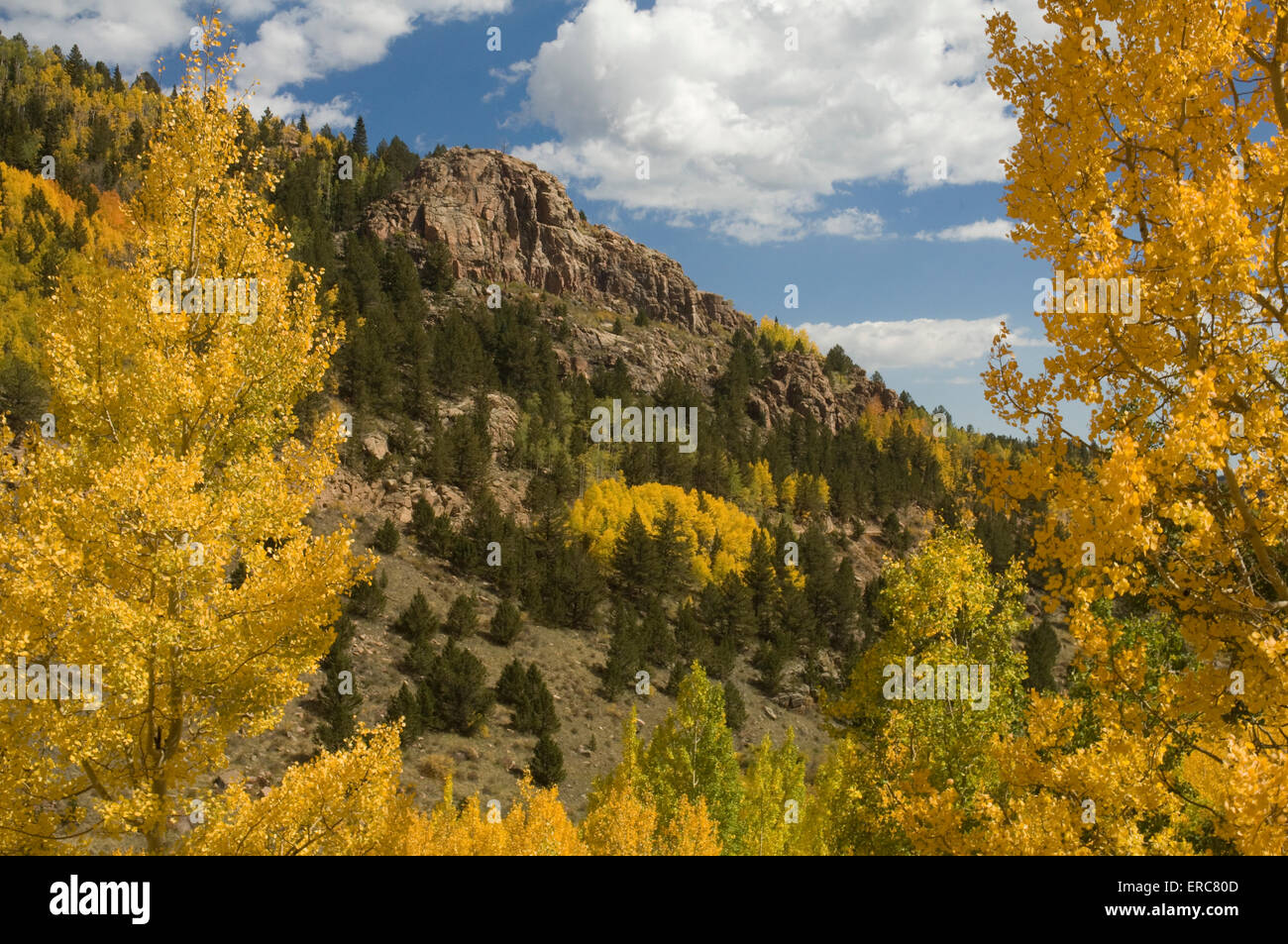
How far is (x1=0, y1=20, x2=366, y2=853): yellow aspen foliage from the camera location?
218 inches

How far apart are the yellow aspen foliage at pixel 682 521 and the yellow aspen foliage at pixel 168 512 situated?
5454 cm

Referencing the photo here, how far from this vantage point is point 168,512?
17.8ft

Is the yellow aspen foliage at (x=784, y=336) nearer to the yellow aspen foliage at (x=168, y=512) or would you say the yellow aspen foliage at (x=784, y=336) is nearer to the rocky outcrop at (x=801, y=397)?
the rocky outcrop at (x=801, y=397)

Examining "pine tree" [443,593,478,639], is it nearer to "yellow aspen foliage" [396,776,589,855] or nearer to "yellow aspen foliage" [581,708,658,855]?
"yellow aspen foliage" [581,708,658,855]

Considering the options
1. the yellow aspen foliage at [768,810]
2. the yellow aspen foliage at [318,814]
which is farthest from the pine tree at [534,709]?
the yellow aspen foliage at [318,814]

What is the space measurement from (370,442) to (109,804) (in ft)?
193

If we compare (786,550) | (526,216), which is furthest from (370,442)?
(526,216)

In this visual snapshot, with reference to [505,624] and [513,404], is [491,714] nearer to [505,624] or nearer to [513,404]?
[505,624]

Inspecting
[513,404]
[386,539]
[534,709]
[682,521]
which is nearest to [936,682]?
[534,709]

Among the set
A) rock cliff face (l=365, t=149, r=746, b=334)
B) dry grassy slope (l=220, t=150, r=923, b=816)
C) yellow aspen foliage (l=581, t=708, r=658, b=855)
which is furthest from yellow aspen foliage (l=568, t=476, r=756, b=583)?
rock cliff face (l=365, t=149, r=746, b=334)

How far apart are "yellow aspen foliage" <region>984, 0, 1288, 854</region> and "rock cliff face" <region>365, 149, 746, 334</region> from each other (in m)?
124
